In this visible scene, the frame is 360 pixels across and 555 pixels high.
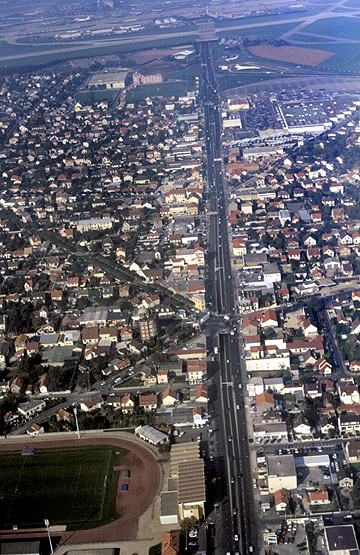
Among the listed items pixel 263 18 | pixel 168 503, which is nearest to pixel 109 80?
pixel 263 18

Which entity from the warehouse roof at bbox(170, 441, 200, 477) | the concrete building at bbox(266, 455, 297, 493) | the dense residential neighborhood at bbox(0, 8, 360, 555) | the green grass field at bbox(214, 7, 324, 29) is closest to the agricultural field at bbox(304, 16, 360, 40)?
the green grass field at bbox(214, 7, 324, 29)

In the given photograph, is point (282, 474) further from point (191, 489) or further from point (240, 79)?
point (240, 79)

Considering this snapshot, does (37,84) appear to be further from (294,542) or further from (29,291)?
(294,542)

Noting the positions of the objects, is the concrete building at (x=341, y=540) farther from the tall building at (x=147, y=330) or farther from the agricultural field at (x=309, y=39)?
the agricultural field at (x=309, y=39)

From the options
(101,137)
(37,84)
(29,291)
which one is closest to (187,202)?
(29,291)

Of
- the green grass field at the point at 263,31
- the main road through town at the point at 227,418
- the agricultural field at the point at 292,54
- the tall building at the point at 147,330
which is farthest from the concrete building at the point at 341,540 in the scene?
the green grass field at the point at 263,31

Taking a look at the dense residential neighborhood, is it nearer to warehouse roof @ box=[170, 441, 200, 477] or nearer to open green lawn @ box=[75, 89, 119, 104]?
warehouse roof @ box=[170, 441, 200, 477]
